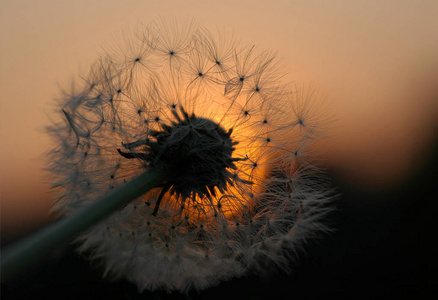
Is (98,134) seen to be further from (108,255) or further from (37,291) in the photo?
(37,291)

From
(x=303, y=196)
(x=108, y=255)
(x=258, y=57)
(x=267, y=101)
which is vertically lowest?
(x=303, y=196)

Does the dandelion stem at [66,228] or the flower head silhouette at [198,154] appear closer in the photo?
the dandelion stem at [66,228]

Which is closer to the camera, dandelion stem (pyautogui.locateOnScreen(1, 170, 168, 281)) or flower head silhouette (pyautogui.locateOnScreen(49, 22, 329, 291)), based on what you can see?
dandelion stem (pyautogui.locateOnScreen(1, 170, 168, 281))

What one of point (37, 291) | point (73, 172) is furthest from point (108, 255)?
point (73, 172)

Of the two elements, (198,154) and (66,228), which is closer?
(66,228)
